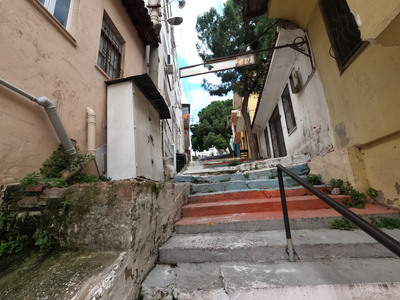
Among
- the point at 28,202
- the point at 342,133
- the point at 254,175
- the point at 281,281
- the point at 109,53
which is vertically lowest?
the point at 281,281

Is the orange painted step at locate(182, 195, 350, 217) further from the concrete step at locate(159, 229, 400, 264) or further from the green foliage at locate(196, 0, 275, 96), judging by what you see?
the green foliage at locate(196, 0, 275, 96)

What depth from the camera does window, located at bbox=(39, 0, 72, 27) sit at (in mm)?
2745

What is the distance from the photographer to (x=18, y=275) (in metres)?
1.24

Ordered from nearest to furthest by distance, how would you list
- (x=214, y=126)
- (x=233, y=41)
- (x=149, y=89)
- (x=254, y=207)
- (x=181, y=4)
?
(x=254, y=207), (x=149, y=89), (x=233, y=41), (x=181, y=4), (x=214, y=126)

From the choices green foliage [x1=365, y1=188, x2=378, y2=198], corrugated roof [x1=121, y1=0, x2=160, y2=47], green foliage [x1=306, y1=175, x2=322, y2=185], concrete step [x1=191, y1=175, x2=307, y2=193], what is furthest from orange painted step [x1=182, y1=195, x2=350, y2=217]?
corrugated roof [x1=121, y1=0, x2=160, y2=47]

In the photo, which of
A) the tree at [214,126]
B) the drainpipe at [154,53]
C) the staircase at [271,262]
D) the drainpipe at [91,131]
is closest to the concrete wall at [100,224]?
the staircase at [271,262]

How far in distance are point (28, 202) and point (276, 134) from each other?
28.5 feet

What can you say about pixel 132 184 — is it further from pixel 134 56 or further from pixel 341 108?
pixel 134 56

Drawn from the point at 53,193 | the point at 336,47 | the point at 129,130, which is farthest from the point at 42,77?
the point at 336,47

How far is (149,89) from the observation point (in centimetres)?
418

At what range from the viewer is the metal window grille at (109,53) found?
4062 millimetres

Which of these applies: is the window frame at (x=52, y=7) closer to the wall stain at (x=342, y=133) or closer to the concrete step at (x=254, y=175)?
the concrete step at (x=254, y=175)

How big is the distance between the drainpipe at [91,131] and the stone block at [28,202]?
1.41 meters

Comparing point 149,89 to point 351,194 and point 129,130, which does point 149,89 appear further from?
point 351,194
